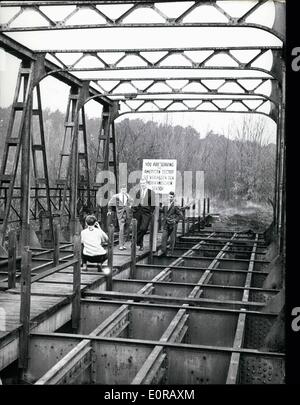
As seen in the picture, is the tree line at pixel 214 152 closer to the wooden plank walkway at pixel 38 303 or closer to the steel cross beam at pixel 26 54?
the steel cross beam at pixel 26 54

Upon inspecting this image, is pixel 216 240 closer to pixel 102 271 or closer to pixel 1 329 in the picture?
pixel 102 271

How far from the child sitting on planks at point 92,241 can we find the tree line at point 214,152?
21117mm

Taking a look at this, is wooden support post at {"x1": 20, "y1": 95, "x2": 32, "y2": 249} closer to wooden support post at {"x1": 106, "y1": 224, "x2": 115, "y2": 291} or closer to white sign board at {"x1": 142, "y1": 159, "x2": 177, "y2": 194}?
wooden support post at {"x1": 106, "y1": 224, "x2": 115, "y2": 291}

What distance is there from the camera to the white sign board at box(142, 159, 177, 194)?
505 inches

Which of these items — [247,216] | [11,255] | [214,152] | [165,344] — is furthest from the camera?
[214,152]

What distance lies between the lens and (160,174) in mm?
12922

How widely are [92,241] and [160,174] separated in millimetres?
4416

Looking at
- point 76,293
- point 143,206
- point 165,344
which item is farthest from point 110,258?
point 143,206

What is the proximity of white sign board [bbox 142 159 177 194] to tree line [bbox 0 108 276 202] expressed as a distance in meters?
17.2

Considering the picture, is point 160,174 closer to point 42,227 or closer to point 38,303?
point 42,227

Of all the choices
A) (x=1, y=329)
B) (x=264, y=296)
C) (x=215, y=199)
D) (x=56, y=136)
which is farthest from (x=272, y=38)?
(x=56, y=136)

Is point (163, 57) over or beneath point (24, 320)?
over

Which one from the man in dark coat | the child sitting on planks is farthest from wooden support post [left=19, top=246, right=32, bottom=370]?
the man in dark coat
